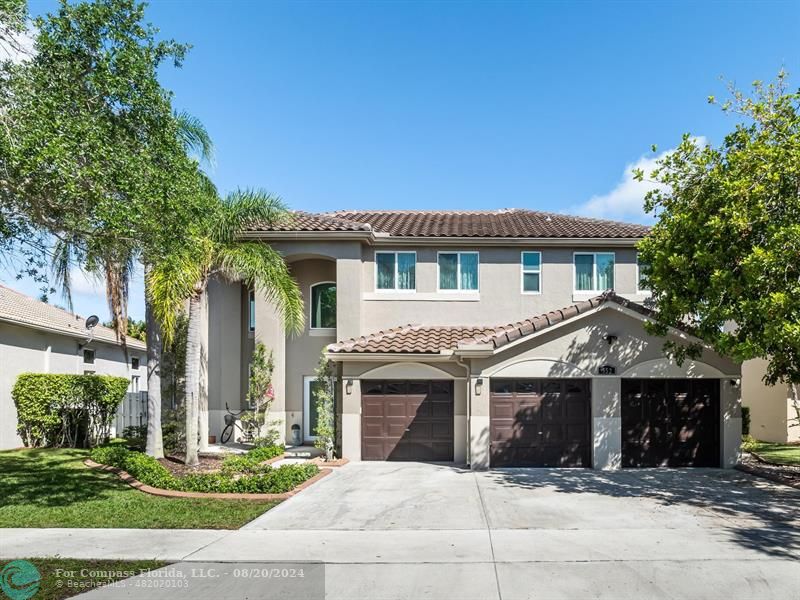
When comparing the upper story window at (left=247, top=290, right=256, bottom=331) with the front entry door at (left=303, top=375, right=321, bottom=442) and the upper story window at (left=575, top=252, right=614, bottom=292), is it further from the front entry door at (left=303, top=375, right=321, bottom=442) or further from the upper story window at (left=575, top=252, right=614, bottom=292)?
the upper story window at (left=575, top=252, right=614, bottom=292)

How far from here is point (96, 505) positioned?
11.4m

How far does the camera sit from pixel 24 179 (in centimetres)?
892

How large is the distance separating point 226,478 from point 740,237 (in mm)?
11540

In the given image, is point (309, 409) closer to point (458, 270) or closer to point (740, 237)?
point (458, 270)

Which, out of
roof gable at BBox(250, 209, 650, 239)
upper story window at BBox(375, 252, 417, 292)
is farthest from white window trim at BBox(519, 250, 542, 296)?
upper story window at BBox(375, 252, 417, 292)

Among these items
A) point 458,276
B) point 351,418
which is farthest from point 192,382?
point 458,276

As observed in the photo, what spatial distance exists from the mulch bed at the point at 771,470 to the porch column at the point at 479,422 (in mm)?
6677

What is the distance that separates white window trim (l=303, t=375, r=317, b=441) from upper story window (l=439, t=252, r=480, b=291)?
18.0ft

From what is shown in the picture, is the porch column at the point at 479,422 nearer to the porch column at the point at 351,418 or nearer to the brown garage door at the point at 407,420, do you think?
the brown garage door at the point at 407,420

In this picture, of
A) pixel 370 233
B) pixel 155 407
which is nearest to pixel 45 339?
pixel 155 407

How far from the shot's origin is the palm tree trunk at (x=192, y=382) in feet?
50.9

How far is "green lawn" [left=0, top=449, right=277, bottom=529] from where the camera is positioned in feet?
33.1

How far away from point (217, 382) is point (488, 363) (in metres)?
9.89

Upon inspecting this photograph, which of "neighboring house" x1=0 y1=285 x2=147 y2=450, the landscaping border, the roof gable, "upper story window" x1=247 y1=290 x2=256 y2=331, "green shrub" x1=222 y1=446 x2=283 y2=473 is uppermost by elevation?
the roof gable
